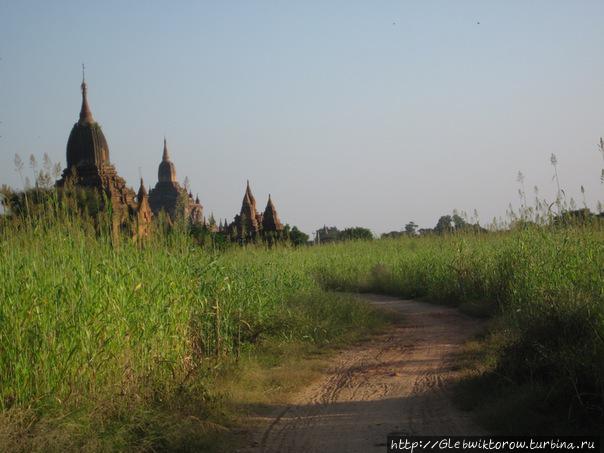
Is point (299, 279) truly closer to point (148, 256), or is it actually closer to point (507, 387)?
point (148, 256)

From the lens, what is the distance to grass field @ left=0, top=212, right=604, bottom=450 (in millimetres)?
5129

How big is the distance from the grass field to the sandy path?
0.56 metres

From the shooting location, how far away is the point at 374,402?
7.05 metres

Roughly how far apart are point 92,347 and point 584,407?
3.86m

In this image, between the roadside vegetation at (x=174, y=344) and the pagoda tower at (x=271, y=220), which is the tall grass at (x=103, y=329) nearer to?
the roadside vegetation at (x=174, y=344)

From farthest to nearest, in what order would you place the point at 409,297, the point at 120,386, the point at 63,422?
the point at 409,297 < the point at 120,386 < the point at 63,422

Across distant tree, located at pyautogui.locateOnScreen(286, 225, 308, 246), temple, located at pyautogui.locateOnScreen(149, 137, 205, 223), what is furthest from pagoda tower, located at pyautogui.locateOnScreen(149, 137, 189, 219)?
distant tree, located at pyautogui.locateOnScreen(286, 225, 308, 246)

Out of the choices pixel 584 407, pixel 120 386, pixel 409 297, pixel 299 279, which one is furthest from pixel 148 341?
pixel 409 297

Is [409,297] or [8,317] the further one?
[409,297]

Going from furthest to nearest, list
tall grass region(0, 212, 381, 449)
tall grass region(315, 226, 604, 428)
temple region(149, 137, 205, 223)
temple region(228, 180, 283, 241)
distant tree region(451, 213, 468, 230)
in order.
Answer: temple region(149, 137, 205, 223) → temple region(228, 180, 283, 241) → distant tree region(451, 213, 468, 230) → tall grass region(315, 226, 604, 428) → tall grass region(0, 212, 381, 449)

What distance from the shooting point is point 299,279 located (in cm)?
1439

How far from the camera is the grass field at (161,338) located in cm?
513

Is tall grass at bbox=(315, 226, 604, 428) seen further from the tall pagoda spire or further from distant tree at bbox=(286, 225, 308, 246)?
the tall pagoda spire

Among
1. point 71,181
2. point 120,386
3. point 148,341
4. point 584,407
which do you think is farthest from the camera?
point 71,181
